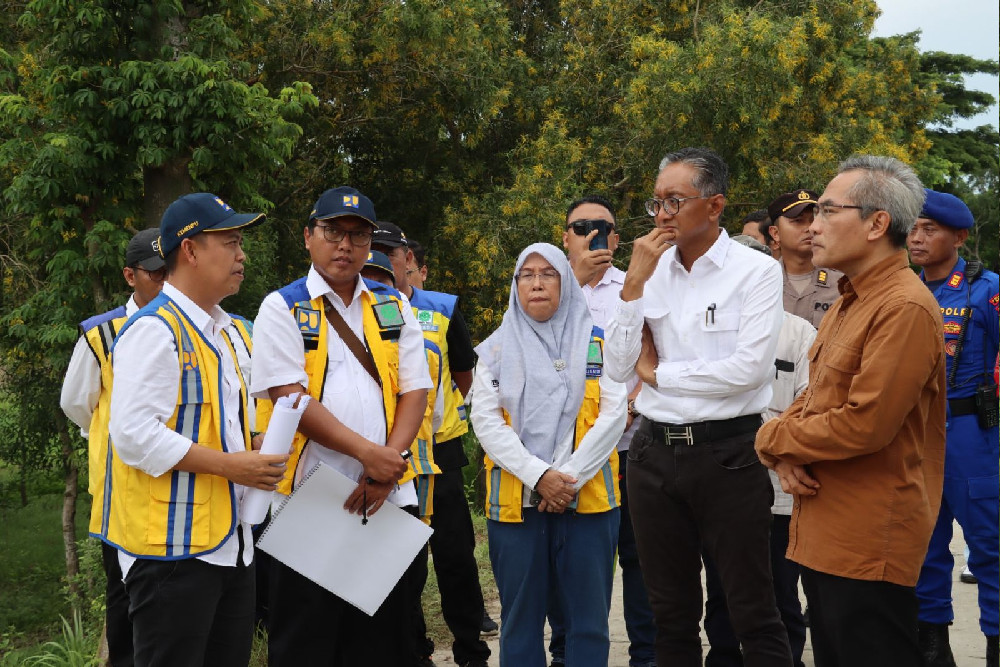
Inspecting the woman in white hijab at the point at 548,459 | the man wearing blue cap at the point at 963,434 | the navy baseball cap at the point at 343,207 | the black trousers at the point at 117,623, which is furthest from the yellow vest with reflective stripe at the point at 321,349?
the man wearing blue cap at the point at 963,434

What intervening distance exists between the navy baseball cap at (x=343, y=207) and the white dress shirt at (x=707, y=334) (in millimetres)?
1065

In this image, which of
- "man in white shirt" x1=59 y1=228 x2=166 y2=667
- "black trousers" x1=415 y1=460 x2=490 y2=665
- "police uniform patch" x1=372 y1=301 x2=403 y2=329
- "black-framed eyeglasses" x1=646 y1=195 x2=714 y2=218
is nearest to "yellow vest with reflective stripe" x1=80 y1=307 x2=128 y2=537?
"man in white shirt" x1=59 y1=228 x2=166 y2=667

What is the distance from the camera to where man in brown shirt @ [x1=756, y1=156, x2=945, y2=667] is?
296 centimetres

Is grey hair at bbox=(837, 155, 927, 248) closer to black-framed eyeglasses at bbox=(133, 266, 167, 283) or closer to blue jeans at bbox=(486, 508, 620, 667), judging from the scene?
blue jeans at bbox=(486, 508, 620, 667)

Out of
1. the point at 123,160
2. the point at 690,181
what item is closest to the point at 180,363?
the point at 690,181

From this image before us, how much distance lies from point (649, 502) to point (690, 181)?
4.16ft

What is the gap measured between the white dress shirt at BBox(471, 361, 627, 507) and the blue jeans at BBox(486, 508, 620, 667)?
0.16 metres

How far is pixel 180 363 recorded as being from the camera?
10.6ft

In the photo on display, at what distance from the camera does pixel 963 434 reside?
4.90 m

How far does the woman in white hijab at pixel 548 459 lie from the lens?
4.27 metres

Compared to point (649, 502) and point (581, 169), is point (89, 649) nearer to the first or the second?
point (649, 502)

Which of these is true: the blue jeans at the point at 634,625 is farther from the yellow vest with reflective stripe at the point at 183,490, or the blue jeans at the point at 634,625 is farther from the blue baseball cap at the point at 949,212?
the yellow vest with reflective stripe at the point at 183,490

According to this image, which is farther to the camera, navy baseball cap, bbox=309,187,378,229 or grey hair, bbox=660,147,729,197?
grey hair, bbox=660,147,729,197

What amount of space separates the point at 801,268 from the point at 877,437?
2.67 metres
